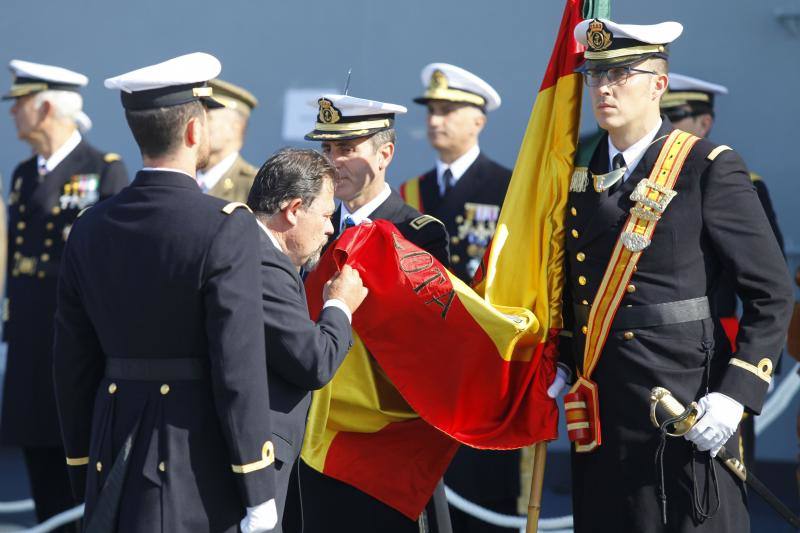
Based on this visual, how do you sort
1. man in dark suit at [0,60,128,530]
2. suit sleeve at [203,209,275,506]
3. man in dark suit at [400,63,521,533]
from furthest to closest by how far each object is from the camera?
man in dark suit at [0,60,128,530] → man in dark suit at [400,63,521,533] → suit sleeve at [203,209,275,506]

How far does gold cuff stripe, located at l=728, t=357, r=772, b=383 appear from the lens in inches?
136

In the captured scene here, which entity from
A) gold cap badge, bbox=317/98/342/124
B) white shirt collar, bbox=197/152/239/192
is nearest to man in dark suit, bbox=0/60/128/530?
white shirt collar, bbox=197/152/239/192

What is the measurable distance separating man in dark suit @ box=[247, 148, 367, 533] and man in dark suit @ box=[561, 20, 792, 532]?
2.63ft

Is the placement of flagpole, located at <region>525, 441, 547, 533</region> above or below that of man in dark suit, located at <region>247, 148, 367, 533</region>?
below

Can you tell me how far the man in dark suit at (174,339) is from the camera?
306 centimetres

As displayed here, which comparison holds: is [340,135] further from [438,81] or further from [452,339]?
[438,81]

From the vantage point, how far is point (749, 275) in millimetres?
3455

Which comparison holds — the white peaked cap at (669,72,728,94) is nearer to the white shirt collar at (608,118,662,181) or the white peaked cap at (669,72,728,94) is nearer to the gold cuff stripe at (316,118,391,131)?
the gold cuff stripe at (316,118,391,131)

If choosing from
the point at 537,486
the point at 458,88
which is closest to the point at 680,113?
the point at 458,88

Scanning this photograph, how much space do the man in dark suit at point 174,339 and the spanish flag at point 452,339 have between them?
0.90 metres

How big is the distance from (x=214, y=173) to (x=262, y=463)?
3.13m

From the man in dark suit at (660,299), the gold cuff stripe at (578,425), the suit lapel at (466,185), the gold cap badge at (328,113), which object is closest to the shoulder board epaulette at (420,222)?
the gold cap badge at (328,113)

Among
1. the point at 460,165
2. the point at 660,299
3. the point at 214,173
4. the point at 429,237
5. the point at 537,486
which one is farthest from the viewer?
the point at 214,173

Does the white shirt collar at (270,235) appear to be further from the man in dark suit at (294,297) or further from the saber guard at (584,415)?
the saber guard at (584,415)
